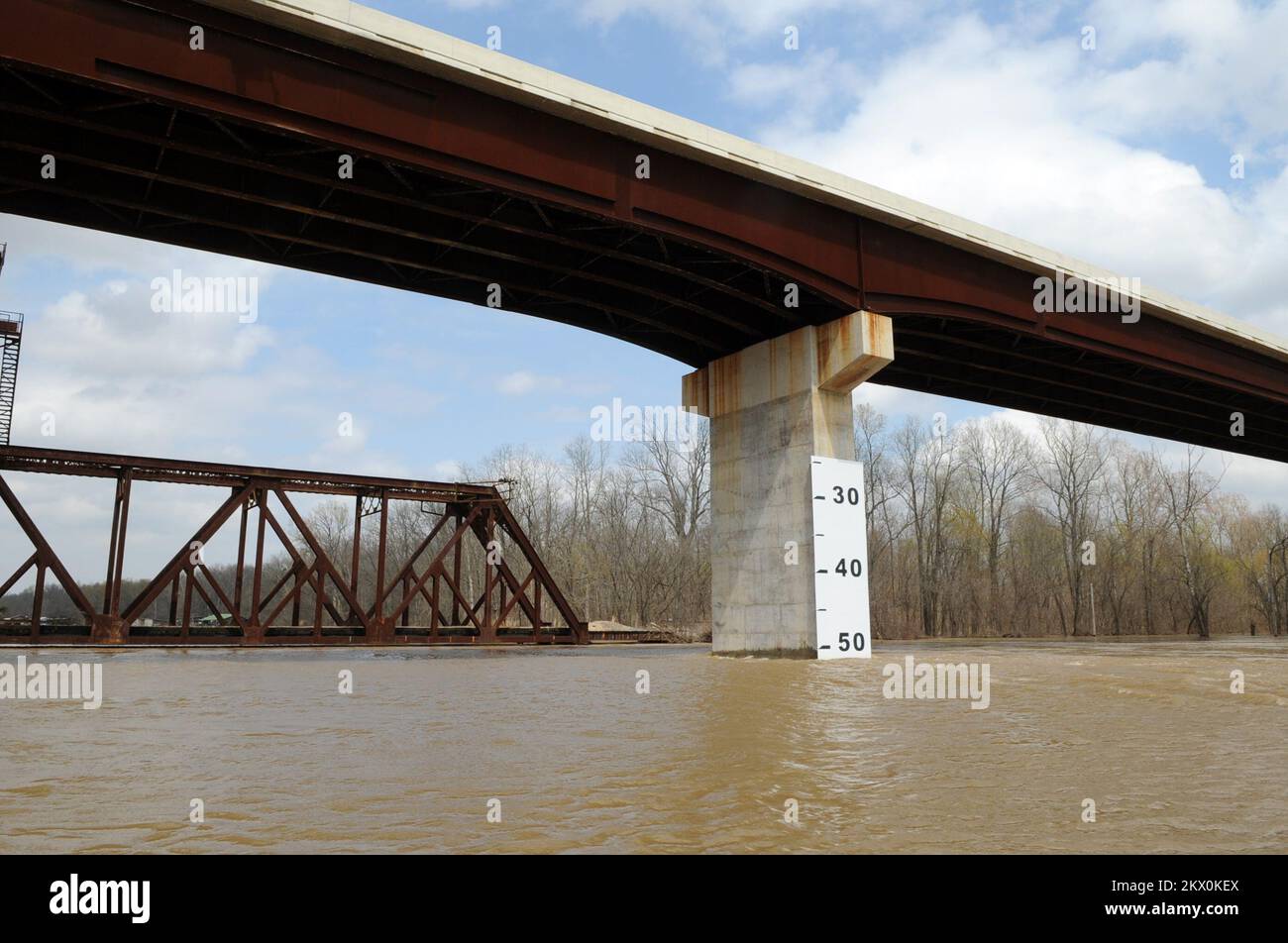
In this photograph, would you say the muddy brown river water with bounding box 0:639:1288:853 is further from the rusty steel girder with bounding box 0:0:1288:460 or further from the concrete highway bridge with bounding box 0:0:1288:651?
the concrete highway bridge with bounding box 0:0:1288:651

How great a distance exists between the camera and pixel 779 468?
71.6ft

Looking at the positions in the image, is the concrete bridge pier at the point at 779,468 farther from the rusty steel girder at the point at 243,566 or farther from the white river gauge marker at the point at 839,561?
the rusty steel girder at the point at 243,566

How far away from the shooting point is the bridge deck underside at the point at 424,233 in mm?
15438

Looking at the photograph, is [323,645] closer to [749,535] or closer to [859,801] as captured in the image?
[749,535]

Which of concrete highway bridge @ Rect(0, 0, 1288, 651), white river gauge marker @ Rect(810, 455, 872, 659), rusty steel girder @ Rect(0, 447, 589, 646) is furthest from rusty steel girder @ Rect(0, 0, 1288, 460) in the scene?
rusty steel girder @ Rect(0, 447, 589, 646)

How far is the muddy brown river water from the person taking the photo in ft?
13.8

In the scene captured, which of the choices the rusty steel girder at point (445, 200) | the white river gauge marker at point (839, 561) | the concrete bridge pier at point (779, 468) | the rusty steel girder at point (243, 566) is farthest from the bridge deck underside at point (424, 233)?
the rusty steel girder at point (243, 566)

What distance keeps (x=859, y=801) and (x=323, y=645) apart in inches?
939

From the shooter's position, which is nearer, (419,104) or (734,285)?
(419,104)

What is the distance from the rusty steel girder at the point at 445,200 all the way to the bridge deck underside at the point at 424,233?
0.17ft

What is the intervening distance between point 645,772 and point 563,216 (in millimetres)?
15017

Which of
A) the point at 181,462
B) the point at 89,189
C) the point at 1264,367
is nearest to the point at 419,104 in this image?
the point at 89,189
